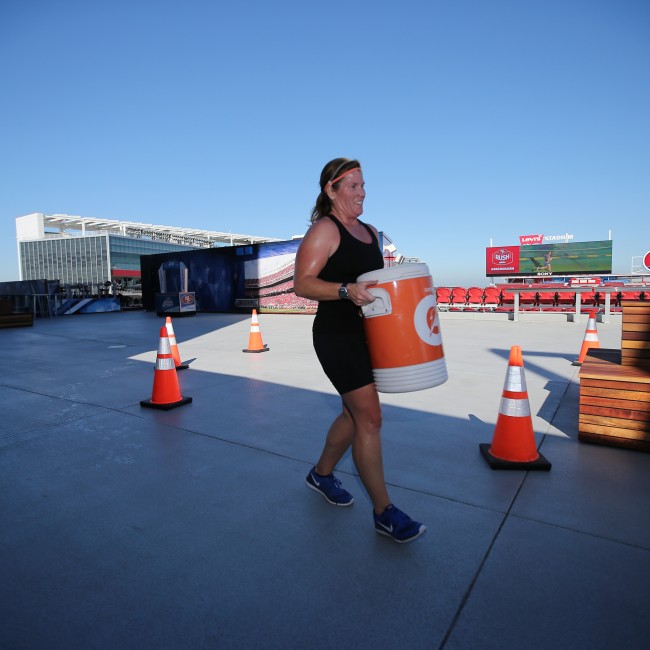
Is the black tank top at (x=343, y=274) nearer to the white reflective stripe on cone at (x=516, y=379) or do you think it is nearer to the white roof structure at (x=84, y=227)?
the white reflective stripe on cone at (x=516, y=379)

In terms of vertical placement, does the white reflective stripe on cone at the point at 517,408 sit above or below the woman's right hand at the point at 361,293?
below

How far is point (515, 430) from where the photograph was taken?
283 cm

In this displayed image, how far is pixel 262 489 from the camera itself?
2562 millimetres

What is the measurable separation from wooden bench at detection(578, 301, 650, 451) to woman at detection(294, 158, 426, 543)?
6.27ft

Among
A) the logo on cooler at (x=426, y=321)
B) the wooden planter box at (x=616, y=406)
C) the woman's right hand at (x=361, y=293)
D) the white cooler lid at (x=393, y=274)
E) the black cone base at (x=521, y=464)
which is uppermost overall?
the white cooler lid at (x=393, y=274)

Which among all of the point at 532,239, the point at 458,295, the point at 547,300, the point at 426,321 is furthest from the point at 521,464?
the point at 532,239

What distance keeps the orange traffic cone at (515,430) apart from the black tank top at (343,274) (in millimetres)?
1295

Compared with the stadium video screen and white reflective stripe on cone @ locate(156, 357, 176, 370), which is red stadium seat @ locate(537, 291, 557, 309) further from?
white reflective stripe on cone @ locate(156, 357, 176, 370)

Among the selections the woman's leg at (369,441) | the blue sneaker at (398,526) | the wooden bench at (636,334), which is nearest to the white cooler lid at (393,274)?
the woman's leg at (369,441)

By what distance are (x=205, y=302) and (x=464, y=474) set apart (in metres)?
21.1

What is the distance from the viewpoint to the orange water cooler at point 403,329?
1.93 m

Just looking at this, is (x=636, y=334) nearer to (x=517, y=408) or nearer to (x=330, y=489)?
(x=517, y=408)

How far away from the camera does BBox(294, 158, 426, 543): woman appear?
2.02 m

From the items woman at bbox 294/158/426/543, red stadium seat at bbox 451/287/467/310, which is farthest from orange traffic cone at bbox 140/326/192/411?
red stadium seat at bbox 451/287/467/310
